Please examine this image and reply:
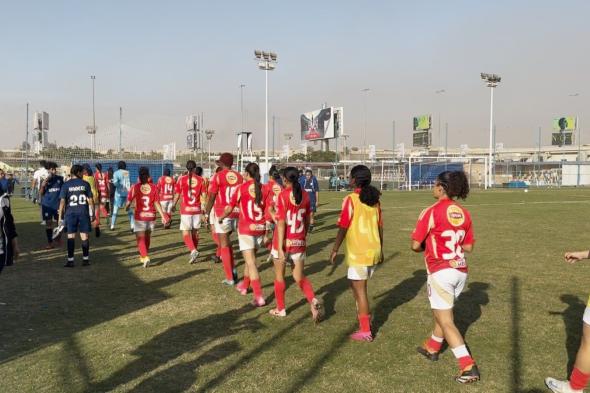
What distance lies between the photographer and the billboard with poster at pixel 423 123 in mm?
77938

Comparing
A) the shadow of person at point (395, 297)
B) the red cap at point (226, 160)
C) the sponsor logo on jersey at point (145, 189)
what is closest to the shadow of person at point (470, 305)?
the shadow of person at point (395, 297)

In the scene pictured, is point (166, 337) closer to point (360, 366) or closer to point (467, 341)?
point (360, 366)

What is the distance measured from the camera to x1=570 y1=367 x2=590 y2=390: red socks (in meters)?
4.09

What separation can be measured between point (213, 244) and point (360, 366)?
846 centimetres

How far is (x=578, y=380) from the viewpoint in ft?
13.5

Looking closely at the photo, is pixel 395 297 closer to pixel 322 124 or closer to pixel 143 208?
pixel 143 208

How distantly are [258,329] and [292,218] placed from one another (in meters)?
1.42

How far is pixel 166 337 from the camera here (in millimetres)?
5777

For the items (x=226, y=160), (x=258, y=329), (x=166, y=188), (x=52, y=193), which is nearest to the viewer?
(x=258, y=329)

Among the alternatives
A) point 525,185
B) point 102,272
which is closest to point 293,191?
point 102,272

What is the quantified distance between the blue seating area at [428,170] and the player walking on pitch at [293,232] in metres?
45.6

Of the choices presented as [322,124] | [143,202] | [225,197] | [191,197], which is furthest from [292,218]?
[322,124]

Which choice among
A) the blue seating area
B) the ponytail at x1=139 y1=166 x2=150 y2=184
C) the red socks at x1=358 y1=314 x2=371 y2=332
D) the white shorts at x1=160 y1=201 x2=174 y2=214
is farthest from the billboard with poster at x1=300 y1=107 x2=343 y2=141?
the red socks at x1=358 y1=314 x2=371 y2=332

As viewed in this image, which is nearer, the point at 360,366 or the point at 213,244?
the point at 360,366
